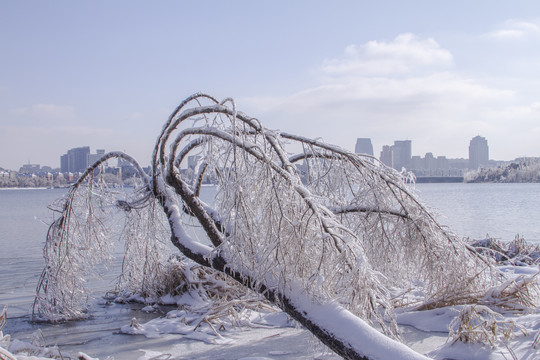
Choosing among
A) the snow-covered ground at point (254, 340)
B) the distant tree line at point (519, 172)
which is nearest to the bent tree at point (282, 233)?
the snow-covered ground at point (254, 340)

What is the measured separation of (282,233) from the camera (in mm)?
4840

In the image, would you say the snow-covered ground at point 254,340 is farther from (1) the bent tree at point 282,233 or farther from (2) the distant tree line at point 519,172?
(2) the distant tree line at point 519,172

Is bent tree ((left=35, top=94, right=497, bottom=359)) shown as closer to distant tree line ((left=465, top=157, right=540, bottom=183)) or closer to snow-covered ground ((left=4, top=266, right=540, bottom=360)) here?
snow-covered ground ((left=4, top=266, right=540, bottom=360))

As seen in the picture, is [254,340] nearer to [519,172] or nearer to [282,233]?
[282,233]

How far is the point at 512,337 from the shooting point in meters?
6.05

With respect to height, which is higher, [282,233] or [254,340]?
[282,233]

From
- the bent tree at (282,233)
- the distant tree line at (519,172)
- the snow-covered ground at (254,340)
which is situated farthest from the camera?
the distant tree line at (519,172)

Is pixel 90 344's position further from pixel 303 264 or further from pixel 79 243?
pixel 303 264

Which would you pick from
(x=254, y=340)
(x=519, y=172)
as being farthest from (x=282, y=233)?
(x=519, y=172)

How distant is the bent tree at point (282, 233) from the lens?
4.82m

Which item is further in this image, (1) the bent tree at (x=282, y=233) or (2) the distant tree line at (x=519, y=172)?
(2) the distant tree line at (x=519, y=172)

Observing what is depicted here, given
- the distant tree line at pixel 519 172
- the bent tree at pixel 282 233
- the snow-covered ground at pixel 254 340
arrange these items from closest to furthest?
the bent tree at pixel 282 233 < the snow-covered ground at pixel 254 340 < the distant tree line at pixel 519 172

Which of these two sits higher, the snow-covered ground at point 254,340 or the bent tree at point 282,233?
the bent tree at point 282,233

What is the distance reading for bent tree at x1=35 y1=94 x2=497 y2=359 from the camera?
4.82 m
